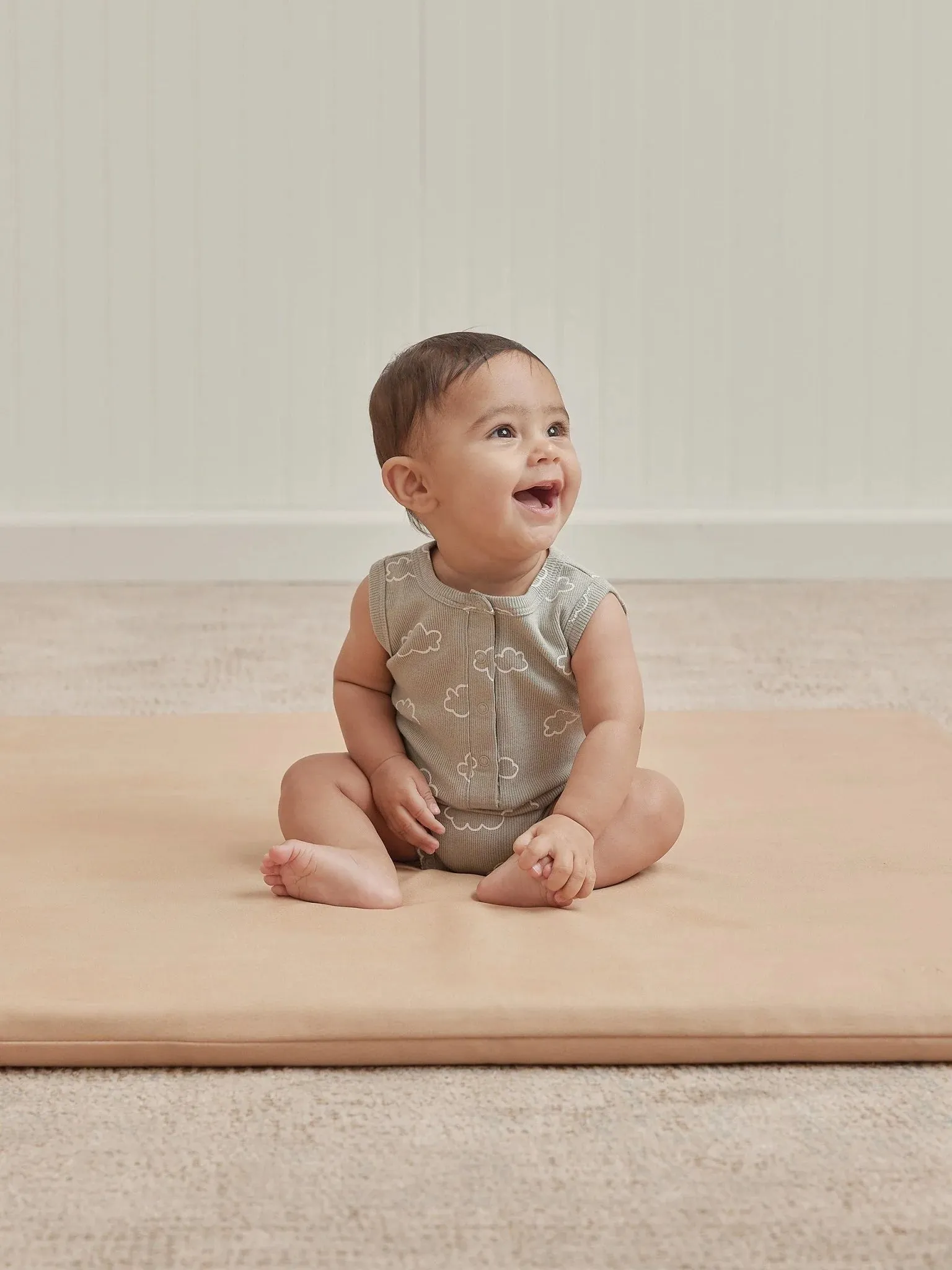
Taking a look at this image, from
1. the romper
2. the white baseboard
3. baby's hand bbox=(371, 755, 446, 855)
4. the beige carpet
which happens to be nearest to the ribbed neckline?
the romper

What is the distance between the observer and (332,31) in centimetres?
315

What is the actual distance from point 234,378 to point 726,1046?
103 inches

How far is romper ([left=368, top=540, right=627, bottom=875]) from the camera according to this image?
1154 mm

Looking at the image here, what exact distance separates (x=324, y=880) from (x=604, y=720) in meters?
0.24

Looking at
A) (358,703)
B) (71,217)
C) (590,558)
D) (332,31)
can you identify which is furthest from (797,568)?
(358,703)

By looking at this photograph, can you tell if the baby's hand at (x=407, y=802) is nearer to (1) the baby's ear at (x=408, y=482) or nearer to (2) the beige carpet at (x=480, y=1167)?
(1) the baby's ear at (x=408, y=482)

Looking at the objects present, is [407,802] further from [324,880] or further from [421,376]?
[421,376]

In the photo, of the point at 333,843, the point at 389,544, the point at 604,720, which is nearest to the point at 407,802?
the point at 333,843

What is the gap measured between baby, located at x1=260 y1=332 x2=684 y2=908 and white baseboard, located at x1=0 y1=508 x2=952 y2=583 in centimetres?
208

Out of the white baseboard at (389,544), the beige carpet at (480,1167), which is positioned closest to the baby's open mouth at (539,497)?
the beige carpet at (480,1167)

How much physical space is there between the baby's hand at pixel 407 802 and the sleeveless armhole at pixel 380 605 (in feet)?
0.31

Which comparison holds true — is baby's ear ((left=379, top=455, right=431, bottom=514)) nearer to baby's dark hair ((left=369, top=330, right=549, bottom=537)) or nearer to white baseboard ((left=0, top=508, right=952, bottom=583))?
baby's dark hair ((left=369, top=330, right=549, bottom=537))

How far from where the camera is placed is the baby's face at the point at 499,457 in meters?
1.12

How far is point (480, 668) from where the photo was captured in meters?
Answer: 1.15
